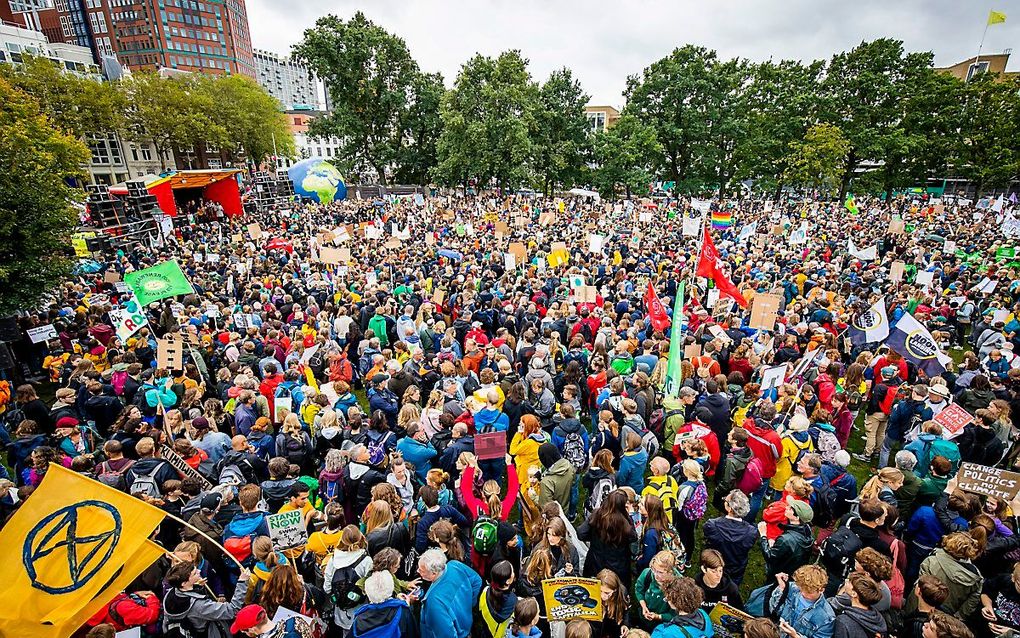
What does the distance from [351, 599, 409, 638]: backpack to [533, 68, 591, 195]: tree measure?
122 ft

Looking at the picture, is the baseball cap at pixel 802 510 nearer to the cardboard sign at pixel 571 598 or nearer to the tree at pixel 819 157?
the cardboard sign at pixel 571 598

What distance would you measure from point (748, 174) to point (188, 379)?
123 feet

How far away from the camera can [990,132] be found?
1201 inches

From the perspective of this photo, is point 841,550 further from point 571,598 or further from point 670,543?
point 571,598

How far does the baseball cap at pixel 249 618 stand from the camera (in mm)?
3416

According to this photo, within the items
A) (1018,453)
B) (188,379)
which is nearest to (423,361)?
(188,379)

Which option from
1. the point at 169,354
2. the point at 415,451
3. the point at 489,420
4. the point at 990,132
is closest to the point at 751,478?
the point at 489,420

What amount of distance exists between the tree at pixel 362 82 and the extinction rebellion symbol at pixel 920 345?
44433 mm

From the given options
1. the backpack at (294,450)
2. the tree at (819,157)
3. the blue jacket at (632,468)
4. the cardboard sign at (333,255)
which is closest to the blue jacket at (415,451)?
the backpack at (294,450)

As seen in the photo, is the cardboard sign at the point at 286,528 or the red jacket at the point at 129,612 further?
the cardboard sign at the point at 286,528

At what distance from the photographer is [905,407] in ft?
22.7

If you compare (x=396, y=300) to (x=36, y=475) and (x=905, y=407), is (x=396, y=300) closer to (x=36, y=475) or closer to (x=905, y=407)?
(x=36, y=475)

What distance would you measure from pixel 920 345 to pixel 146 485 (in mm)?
10963

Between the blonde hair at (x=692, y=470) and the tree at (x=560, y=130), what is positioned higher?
the tree at (x=560, y=130)
